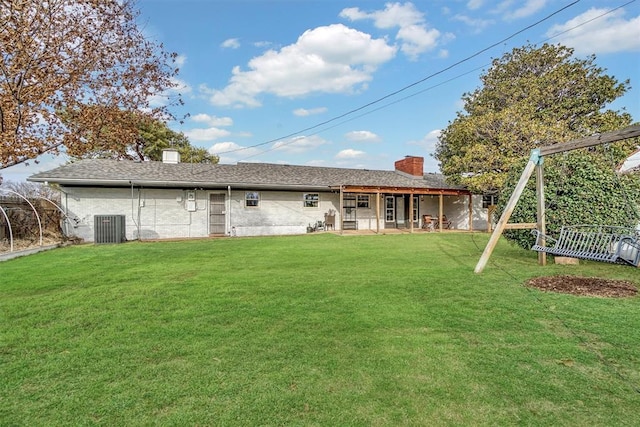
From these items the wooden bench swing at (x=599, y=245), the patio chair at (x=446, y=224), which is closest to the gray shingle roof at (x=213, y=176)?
the patio chair at (x=446, y=224)

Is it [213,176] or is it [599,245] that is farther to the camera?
[213,176]

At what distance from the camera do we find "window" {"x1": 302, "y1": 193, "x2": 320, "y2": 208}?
17828mm

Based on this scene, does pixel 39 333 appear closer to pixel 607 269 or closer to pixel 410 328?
pixel 410 328

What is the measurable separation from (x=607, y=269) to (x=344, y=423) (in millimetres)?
8164

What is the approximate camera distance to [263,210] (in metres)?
16.9

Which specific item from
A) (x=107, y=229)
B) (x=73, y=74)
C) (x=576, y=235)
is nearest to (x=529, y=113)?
(x=576, y=235)

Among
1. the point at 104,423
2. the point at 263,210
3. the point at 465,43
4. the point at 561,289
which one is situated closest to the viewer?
the point at 104,423

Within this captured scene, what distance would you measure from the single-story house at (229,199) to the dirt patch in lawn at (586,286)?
9.81 meters

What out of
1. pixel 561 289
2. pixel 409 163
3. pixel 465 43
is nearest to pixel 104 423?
pixel 561 289

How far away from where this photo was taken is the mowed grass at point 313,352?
2.39m

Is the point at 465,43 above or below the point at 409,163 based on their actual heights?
above

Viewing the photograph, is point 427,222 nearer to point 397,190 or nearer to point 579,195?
point 397,190

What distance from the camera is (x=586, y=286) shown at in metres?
5.85

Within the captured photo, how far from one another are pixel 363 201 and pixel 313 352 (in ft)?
53.2
